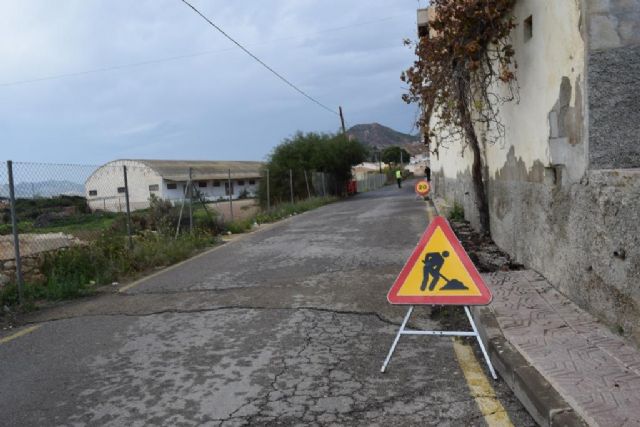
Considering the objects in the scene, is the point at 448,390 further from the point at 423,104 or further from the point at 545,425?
the point at 423,104

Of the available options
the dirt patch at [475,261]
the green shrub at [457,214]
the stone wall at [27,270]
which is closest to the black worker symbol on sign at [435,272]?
the dirt patch at [475,261]

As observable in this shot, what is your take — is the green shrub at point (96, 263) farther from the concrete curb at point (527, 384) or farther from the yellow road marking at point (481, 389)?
the concrete curb at point (527, 384)

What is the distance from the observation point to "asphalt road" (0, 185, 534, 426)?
12.6 feet

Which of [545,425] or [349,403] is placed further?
[349,403]

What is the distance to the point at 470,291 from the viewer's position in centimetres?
455

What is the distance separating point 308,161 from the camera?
36094 millimetres

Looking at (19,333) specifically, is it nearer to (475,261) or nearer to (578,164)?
(475,261)

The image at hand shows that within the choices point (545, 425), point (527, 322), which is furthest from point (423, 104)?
point (545, 425)

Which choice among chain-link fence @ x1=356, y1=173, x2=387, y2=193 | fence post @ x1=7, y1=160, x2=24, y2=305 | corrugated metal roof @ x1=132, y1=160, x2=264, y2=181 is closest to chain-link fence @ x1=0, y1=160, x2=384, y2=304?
fence post @ x1=7, y1=160, x2=24, y2=305

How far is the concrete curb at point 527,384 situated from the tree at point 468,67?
3.75 metres

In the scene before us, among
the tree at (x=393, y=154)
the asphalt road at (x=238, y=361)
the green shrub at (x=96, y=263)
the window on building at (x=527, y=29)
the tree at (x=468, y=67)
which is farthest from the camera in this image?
the tree at (x=393, y=154)

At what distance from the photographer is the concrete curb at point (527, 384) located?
326 cm

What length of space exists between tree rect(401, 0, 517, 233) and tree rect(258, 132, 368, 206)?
21.6m

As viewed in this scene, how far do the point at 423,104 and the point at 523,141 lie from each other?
7.18 ft
